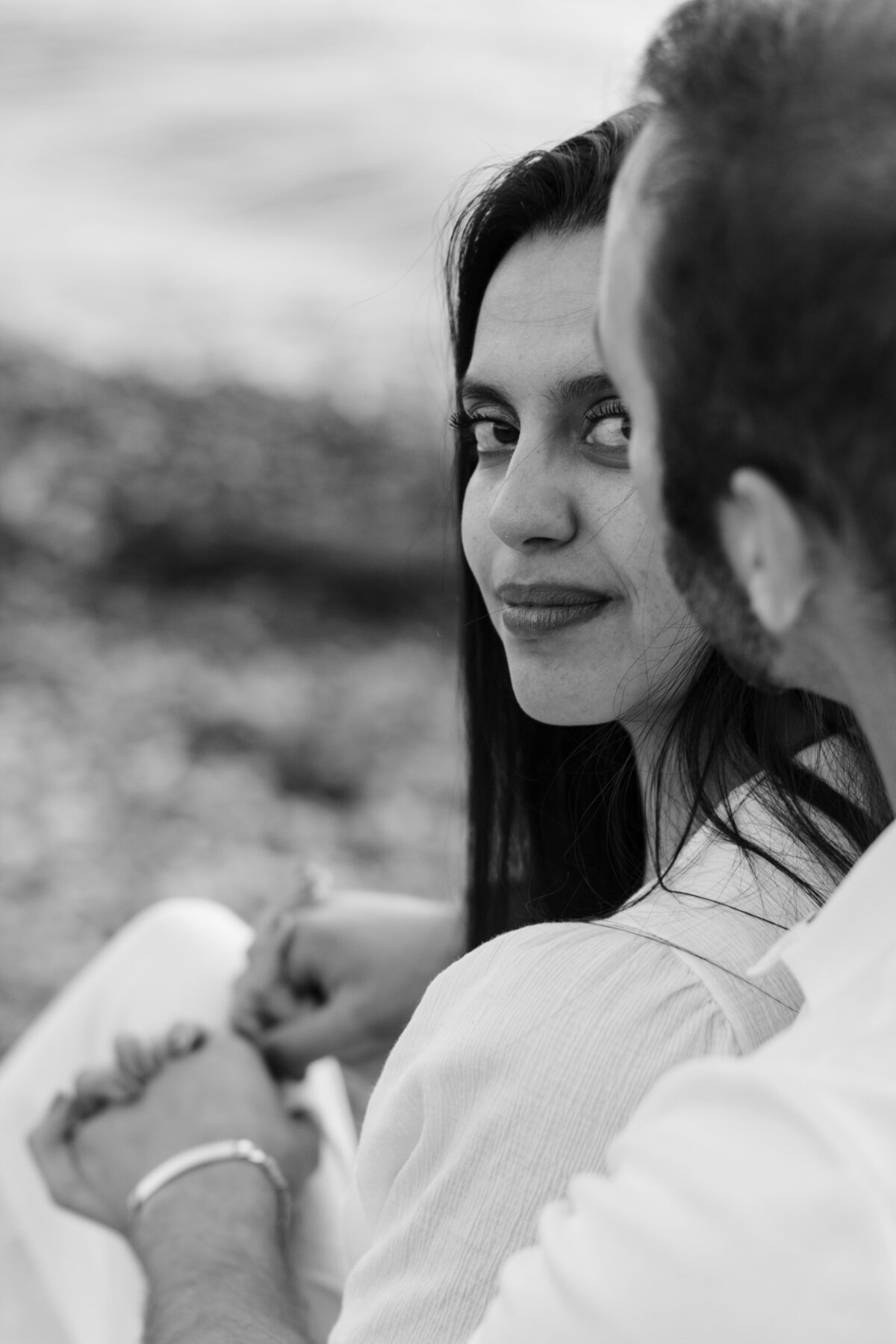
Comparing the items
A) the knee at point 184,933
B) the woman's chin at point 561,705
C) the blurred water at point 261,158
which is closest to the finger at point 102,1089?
the knee at point 184,933

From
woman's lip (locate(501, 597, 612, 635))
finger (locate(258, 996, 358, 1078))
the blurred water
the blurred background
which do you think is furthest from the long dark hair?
the blurred water

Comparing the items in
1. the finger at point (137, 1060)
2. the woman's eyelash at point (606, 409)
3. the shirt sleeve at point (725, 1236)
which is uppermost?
the woman's eyelash at point (606, 409)

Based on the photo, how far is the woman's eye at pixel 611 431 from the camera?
5.32 feet

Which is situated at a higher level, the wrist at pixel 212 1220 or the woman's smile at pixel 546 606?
the woman's smile at pixel 546 606

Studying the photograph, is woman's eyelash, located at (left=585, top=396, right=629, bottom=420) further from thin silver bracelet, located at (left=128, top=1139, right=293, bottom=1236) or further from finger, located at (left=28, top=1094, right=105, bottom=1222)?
finger, located at (left=28, top=1094, right=105, bottom=1222)

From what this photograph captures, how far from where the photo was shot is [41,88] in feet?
23.9

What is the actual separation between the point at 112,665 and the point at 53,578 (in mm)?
394

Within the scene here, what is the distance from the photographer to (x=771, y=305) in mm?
795

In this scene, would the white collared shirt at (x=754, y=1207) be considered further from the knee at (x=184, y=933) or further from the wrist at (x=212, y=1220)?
the knee at (x=184, y=933)

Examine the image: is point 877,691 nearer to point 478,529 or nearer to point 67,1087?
point 478,529

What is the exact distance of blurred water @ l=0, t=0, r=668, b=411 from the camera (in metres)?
5.47

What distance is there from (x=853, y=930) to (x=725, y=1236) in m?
0.21

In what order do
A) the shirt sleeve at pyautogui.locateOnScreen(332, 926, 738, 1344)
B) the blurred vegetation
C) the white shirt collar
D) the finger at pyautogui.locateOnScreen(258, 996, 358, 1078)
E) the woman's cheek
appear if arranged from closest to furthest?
the white shirt collar, the shirt sleeve at pyautogui.locateOnScreen(332, 926, 738, 1344), the woman's cheek, the finger at pyautogui.locateOnScreen(258, 996, 358, 1078), the blurred vegetation

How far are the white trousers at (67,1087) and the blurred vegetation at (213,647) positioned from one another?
136 centimetres
